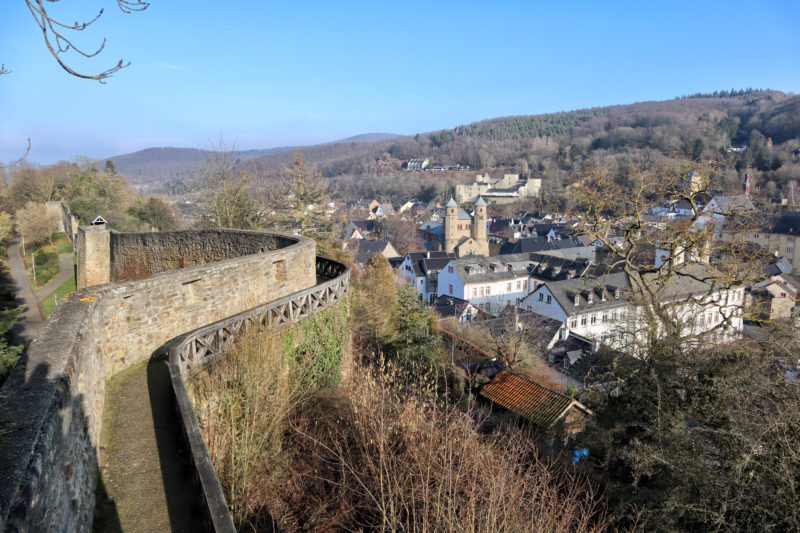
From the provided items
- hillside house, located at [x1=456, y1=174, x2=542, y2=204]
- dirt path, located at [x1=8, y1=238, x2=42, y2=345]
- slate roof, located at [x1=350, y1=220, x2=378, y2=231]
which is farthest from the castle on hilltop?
dirt path, located at [x1=8, y1=238, x2=42, y2=345]

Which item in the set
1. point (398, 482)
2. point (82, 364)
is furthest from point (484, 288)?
point (82, 364)

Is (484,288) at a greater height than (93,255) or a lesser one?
lesser

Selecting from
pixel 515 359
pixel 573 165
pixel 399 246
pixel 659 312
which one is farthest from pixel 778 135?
pixel 659 312

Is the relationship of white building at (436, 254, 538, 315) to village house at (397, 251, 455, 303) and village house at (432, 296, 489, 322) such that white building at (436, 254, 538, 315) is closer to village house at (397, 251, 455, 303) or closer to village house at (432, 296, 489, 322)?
village house at (397, 251, 455, 303)

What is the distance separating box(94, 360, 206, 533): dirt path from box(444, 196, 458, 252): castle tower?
219 ft

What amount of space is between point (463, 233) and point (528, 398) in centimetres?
5884

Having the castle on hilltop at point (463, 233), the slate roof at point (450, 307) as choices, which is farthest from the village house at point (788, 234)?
the slate roof at point (450, 307)

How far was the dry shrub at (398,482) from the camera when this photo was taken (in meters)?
6.08

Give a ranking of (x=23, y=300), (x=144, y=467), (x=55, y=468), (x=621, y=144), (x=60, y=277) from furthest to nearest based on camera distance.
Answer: (x=621, y=144), (x=60, y=277), (x=23, y=300), (x=144, y=467), (x=55, y=468)

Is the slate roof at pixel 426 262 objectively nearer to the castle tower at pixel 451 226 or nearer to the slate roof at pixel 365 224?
the castle tower at pixel 451 226

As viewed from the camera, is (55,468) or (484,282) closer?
(55,468)

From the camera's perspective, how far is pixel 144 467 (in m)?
4.81

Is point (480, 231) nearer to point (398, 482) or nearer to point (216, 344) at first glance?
point (216, 344)

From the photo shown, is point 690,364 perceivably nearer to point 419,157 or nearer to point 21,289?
point 21,289
